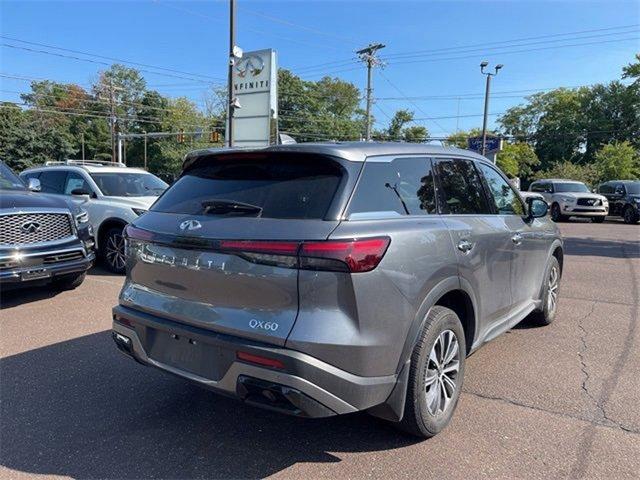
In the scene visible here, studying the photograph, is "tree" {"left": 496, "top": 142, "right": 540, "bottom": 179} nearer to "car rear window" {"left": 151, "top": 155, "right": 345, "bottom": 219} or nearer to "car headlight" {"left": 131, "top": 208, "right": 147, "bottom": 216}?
"car headlight" {"left": 131, "top": 208, "right": 147, "bottom": 216}

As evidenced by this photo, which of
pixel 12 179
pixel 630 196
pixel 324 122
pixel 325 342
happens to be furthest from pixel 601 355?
pixel 324 122

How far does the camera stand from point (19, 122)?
5847 cm

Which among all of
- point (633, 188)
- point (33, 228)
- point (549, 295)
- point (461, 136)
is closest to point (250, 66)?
point (33, 228)

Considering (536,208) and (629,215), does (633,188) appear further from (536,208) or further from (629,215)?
(536,208)

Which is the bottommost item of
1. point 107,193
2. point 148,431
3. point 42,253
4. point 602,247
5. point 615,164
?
point 148,431

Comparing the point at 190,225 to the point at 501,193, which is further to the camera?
the point at 501,193

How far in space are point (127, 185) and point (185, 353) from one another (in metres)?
7.28

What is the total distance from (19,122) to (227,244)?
6756 centimetres

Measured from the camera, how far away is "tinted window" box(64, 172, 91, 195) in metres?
9.01

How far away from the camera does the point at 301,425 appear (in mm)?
3271

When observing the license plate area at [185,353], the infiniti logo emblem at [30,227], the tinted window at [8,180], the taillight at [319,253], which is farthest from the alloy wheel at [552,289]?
the tinted window at [8,180]

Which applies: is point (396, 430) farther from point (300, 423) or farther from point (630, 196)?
point (630, 196)

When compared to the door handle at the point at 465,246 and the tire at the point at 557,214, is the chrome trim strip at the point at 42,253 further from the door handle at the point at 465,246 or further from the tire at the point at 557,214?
the tire at the point at 557,214

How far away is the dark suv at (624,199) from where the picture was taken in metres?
21.2
